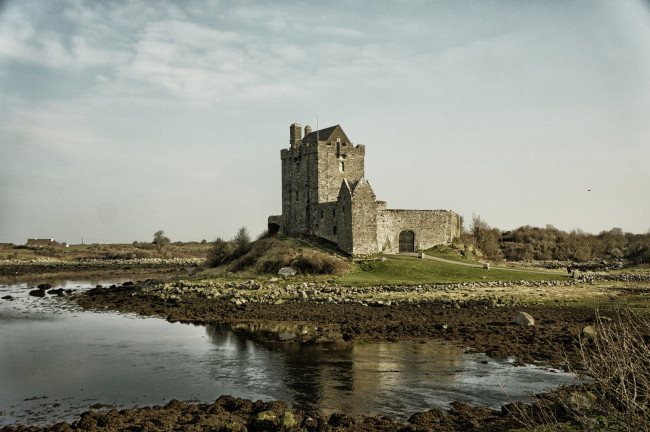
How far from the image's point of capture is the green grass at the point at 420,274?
31703mm

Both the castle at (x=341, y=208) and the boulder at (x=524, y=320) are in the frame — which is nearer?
the boulder at (x=524, y=320)

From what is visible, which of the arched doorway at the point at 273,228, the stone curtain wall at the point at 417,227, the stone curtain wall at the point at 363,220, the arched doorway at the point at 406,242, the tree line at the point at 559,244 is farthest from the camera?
the tree line at the point at 559,244

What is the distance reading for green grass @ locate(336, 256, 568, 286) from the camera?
3170 cm

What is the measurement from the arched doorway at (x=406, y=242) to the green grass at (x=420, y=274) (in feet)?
19.8

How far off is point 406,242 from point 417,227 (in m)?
1.54

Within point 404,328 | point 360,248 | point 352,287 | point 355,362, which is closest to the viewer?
point 355,362

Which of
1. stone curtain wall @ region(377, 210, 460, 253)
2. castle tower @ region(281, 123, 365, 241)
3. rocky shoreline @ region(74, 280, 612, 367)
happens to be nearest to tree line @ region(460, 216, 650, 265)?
stone curtain wall @ region(377, 210, 460, 253)

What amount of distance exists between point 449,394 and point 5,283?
48722mm

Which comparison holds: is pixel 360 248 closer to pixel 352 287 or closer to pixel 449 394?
pixel 352 287

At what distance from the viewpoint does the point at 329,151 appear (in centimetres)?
4469

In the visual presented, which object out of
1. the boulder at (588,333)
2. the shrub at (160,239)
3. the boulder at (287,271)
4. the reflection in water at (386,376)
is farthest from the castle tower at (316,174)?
the shrub at (160,239)

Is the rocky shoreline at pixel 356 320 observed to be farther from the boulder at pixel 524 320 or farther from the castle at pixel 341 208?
the castle at pixel 341 208

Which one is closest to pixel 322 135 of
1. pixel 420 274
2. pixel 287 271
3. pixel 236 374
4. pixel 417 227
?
pixel 417 227

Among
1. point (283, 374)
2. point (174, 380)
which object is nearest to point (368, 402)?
point (283, 374)
